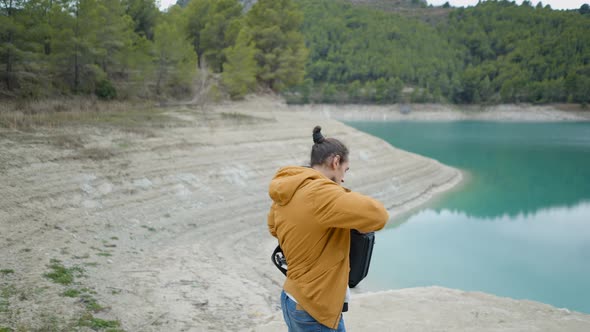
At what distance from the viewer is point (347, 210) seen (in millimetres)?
2039

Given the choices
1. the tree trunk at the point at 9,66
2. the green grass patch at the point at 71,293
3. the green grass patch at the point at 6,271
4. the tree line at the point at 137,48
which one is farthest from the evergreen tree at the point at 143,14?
the green grass patch at the point at 71,293

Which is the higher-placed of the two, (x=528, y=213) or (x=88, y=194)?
(x=88, y=194)

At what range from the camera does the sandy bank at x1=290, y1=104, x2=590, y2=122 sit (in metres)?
60.5

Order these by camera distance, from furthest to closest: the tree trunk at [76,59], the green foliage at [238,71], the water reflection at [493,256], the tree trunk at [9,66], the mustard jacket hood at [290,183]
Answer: the green foliage at [238,71] → the tree trunk at [76,59] → the tree trunk at [9,66] → the water reflection at [493,256] → the mustard jacket hood at [290,183]

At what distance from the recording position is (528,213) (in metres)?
17.1

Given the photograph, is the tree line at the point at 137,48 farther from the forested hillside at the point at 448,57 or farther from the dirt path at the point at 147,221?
the forested hillside at the point at 448,57

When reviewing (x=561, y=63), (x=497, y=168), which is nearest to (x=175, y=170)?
(x=497, y=168)

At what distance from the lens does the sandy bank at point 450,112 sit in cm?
6050

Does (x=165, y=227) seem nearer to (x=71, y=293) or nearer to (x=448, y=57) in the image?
(x=71, y=293)

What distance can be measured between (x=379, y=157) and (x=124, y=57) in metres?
11.5

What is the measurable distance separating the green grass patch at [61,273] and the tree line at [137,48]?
10.0 metres

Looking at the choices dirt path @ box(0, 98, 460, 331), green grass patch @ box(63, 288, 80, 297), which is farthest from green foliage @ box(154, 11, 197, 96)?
green grass patch @ box(63, 288, 80, 297)

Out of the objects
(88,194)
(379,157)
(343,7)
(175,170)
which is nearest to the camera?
(88,194)

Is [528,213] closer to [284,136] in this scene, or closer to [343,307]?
[284,136]
